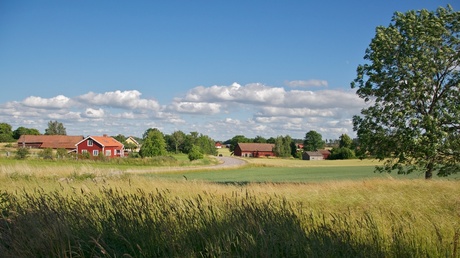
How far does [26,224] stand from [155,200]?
2015mm

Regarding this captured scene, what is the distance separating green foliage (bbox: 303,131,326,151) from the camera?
117938 millimetres

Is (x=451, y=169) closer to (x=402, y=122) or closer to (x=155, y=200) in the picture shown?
(x=402, y=122)

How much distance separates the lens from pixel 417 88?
2044 centimetres

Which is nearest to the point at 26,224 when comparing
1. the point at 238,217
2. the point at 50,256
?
the point at 50,256

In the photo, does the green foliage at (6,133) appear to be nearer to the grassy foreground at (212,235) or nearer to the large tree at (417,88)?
the large tree at (417,88)

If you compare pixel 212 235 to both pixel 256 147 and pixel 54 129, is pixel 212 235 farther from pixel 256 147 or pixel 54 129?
pixel 54 129

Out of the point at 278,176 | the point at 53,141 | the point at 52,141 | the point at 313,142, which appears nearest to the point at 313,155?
the point at 313,142

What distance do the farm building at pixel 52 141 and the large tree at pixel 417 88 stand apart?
80155 millimetres

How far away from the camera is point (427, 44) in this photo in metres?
20.7

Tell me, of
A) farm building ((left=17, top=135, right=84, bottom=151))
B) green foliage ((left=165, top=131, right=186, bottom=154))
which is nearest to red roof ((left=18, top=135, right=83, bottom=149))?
farm building ((left=17, top=135, right=84, bottom=151))

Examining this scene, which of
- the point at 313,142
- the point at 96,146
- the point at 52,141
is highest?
the point at 313,142

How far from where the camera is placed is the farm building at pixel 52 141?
9294cm

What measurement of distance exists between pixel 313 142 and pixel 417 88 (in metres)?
98.6

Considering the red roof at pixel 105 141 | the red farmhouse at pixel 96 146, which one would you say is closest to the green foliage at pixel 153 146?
the red farmhouse at pixel 96 146
